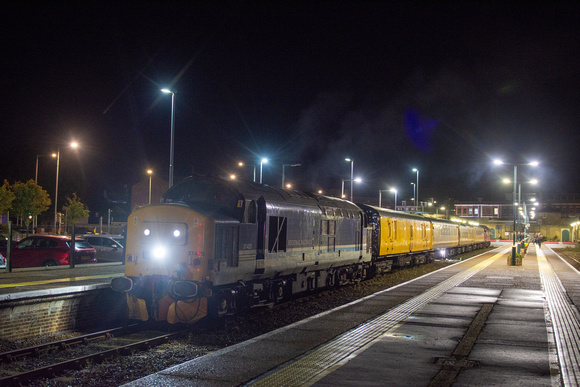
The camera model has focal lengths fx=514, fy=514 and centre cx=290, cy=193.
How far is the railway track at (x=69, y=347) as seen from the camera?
311 inches

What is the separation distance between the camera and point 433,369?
7.90 metres

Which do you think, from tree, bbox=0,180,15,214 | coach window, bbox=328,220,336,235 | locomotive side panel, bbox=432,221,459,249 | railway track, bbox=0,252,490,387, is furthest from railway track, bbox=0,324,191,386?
tree, bbox=0,180,15,214

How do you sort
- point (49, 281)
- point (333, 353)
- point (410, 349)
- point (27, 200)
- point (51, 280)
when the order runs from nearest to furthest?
point (333, 353)
point (410, 349)
point (49, 281)
point (51, 280)
point (27, 200)

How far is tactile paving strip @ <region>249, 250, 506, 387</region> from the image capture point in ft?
23.7

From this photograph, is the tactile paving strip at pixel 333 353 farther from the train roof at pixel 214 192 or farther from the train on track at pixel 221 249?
the train roof at pixel 214 192

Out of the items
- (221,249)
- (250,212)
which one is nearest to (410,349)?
(221,249)

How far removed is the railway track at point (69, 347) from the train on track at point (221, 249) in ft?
1.50

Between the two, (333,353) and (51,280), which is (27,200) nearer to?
(51,280)

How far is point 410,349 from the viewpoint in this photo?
912 centimetres

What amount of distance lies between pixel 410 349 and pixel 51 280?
34.8 ft

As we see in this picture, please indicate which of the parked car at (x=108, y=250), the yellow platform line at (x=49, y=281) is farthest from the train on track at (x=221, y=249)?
the parked car at (x=108, y=250)

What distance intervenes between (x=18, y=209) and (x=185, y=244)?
41732mm

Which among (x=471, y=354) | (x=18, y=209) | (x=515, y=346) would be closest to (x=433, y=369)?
(x=471, y=354)

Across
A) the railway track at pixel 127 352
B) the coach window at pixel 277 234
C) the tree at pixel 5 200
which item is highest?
the tree at pixel 5 200
